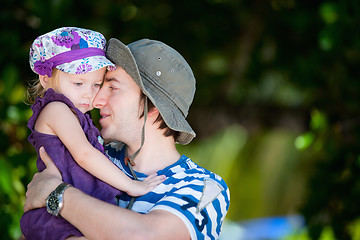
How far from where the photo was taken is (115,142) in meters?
2.48

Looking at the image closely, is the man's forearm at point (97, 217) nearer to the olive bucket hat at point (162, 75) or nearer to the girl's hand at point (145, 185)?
the girl's hand at point (145, 185)

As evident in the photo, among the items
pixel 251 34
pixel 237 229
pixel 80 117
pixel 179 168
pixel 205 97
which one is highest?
pixel 80 117

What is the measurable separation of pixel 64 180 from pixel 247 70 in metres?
2.92

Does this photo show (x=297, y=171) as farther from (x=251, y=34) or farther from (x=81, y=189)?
(x=81, y=189)

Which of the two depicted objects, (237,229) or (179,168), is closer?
(179,168)

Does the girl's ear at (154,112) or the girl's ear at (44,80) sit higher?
the girl's ear at (44,80)

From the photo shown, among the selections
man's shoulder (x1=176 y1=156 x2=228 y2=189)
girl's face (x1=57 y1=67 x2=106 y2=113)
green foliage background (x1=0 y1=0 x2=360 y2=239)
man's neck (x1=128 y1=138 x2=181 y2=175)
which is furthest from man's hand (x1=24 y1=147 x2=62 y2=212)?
green foliage background (x1=0 y1=0 x2=360 y2=239)

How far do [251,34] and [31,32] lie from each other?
192 cm

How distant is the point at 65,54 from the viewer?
204 cm

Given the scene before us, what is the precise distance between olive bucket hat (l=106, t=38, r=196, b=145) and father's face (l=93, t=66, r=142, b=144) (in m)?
0.06

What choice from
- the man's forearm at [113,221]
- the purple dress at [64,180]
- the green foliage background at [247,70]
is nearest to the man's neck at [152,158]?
the purple dress at [64,180]

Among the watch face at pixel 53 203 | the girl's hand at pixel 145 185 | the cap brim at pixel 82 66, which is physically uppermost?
the cap brim at pixel 82 66

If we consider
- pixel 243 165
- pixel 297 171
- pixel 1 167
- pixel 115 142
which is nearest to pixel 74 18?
pixel 1 167

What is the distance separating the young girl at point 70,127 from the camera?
198 centimetres
